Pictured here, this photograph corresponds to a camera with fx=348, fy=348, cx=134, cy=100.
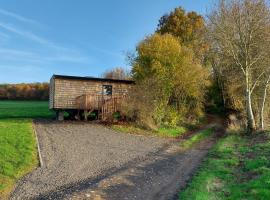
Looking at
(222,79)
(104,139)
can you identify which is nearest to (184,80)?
(222,79)

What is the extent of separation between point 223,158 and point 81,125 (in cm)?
1351

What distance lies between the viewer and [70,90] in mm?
30312

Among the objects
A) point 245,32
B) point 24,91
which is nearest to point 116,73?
point 24,91

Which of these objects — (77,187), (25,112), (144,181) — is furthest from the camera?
(25,112)

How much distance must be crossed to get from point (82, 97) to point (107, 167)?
16.2 meters

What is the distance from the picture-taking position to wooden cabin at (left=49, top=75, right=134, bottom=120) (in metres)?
28.7

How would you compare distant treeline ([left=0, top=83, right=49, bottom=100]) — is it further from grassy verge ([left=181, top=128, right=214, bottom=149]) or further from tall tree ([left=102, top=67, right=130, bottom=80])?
grassy verge ([left=181, top=128, right=214, bottom=149])

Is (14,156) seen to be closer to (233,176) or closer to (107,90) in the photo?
(233,176)

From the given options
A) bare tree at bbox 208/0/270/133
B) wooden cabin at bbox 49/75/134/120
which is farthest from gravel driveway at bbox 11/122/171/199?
bare tree at bbox 208/0/270/133

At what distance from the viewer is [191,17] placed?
139ft

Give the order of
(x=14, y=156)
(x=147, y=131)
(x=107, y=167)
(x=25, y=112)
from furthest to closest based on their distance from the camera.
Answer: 1. (x=25, y=112)
2. (x=147, y=131)
3. (x=14, y=156)
4. (x=107, y=167)

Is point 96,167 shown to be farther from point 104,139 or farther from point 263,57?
point 263,57

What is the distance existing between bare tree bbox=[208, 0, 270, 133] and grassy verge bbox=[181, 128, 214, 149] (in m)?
3.36

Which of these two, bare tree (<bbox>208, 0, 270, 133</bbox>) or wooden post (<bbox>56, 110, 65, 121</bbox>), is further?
wooden post (<bbox>56, 110, 65, 121</bbox>)
